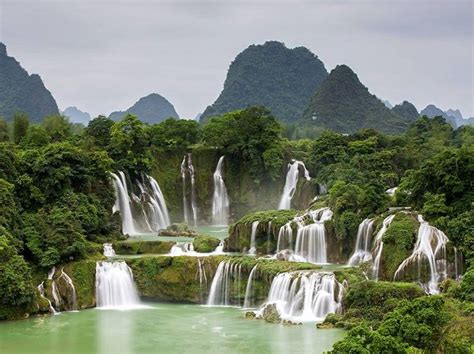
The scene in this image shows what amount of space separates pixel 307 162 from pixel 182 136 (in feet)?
22.8

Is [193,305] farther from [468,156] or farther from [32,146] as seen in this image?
[32,146]

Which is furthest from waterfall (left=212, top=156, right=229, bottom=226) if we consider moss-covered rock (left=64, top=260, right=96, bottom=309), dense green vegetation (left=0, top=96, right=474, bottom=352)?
moss-covered rock (left=64, top=260, right=96, bottom=309)

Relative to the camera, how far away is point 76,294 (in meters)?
22.9

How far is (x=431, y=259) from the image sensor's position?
70.2ft

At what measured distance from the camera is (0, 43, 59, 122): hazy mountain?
265ft

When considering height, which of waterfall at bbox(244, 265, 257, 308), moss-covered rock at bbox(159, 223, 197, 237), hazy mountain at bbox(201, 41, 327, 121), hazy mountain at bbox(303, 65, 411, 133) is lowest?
waterfall at bbox(244, 265, 257, 308)

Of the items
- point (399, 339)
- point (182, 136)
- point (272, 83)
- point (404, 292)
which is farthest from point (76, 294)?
point (272, 83)

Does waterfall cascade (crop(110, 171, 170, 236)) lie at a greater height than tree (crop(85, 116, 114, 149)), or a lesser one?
lesser

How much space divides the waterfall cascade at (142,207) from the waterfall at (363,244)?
11299 millimetres

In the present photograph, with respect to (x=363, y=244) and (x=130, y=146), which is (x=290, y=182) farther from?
(x=363, y=244)

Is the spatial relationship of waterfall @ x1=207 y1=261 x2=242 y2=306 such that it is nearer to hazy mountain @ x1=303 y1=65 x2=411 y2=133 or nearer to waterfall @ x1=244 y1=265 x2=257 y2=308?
waterfall @ x1=244 y1=265 x2=257 y2=308

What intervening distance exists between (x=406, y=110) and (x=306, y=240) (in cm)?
6304

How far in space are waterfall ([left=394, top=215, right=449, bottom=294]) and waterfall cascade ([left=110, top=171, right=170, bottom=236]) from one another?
1403cm

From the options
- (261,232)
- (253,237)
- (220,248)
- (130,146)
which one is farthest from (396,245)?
(130,146)
